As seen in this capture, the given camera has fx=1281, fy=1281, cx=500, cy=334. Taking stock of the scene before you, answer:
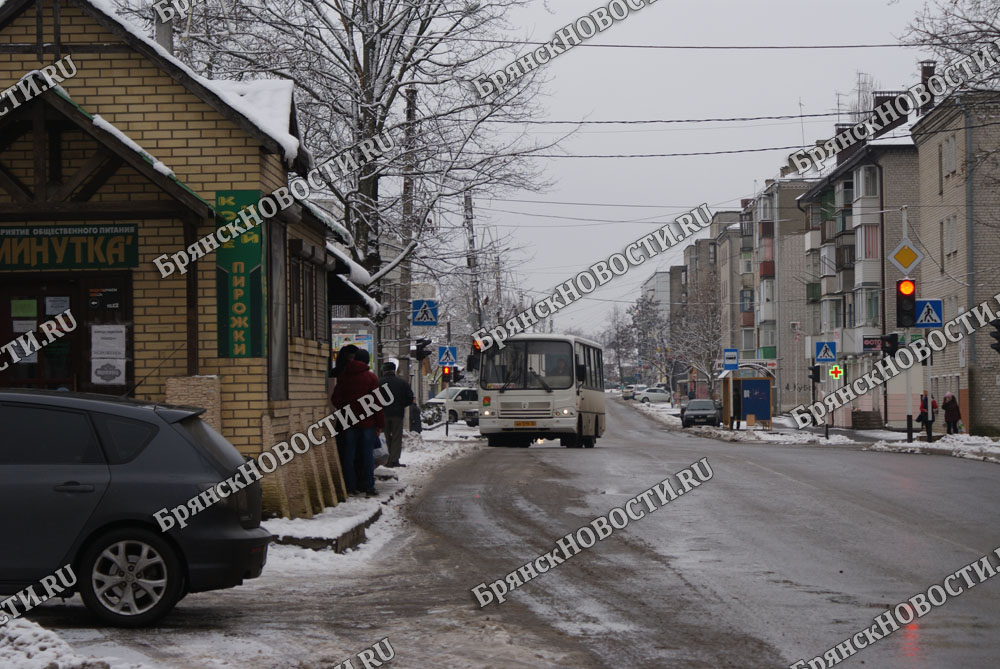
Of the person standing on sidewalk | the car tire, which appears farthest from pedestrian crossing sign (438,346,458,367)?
the car tire

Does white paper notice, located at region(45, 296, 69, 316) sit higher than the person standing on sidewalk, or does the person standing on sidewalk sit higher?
white paper notice, located at region(45, 296, 69, 316)

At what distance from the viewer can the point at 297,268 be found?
16.6 metres

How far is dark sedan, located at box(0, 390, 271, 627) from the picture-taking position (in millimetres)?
8383

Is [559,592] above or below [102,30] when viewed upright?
below

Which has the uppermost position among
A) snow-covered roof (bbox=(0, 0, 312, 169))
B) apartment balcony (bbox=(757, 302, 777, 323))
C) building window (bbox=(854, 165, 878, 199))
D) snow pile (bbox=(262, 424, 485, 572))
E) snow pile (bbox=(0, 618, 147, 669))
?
building window (bbox=(854, 165, 878, 199))

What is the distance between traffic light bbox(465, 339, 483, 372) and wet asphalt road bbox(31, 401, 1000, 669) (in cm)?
1475

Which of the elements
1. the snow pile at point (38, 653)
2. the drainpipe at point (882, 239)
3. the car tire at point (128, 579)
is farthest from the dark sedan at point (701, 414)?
the snow pile at point (38, 653)

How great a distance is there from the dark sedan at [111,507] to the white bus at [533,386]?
26051mm

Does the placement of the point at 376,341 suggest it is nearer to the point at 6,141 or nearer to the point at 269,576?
the point at 6,141

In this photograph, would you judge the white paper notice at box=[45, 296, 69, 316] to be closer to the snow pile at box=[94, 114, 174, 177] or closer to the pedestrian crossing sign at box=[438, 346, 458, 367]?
the snow pile at box=[94, 114, 174, 177]

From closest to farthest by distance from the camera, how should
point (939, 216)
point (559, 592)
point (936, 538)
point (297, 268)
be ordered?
point (559, 592)
point (936, 538)
point (297, 268)
point (939, 216)

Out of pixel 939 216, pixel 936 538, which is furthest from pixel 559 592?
pixel 939 216

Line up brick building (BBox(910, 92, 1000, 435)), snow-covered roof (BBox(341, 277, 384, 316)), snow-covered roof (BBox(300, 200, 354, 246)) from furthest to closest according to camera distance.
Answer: brick building (BBox(910, 92, 1000, 435))
snow-covered roof (BBox(341, 277, 384, 316))
snow-covered roof (BBox(300, 200, 354, 246))

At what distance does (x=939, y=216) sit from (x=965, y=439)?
19348 millimetres
